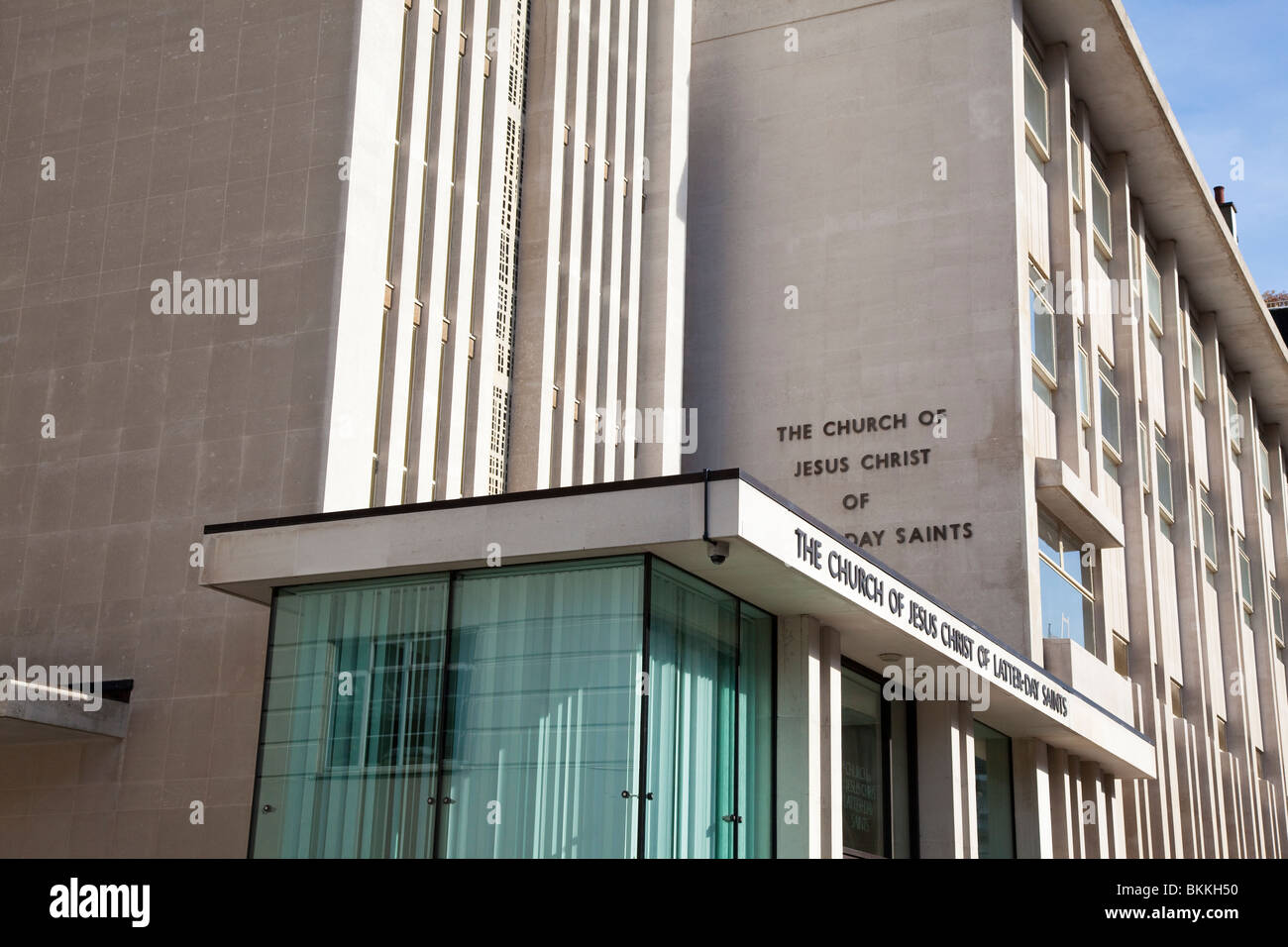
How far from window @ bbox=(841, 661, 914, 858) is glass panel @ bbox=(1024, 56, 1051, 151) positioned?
1546 centimetres

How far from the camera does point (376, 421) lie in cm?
2086

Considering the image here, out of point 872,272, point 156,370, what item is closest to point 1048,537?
point 872,272

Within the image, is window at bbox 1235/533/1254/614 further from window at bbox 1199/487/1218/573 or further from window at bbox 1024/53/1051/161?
window at bbox 1024/53/1051/161

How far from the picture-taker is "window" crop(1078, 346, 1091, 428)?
33.8m

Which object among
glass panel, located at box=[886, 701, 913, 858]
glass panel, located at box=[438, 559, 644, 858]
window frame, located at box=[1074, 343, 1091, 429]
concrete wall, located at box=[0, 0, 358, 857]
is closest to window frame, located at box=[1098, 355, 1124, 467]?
window frame, located at box=[1074, 343, 1091, 429]

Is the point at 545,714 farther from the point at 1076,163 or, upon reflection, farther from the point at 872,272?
the point at 1076,163

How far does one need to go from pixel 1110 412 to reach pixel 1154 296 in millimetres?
7925

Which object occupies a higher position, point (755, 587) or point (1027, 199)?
point (1027, 199)

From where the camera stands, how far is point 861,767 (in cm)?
2247

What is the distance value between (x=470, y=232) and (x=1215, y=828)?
997 inches

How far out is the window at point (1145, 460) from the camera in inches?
1492

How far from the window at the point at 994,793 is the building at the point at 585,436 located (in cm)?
12
